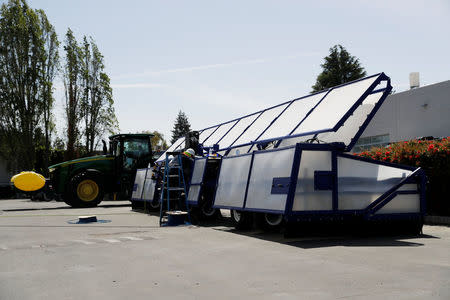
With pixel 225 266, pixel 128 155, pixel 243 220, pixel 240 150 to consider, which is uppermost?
pixel 128 155

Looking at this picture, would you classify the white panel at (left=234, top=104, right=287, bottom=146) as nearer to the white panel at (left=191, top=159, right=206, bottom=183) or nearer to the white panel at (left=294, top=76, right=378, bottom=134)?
the white panel at (left=191, top=159, right=206, bottom=183)

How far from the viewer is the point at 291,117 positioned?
11.5 m

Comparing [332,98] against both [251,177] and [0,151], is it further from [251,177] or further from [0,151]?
[0,151]

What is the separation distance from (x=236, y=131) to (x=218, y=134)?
1.61m

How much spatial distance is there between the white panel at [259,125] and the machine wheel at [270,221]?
3.06m

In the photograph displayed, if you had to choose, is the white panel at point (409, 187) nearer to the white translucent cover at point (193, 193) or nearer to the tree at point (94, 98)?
the white translucent cover at point (193, 193)

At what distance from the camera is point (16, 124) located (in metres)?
36.7

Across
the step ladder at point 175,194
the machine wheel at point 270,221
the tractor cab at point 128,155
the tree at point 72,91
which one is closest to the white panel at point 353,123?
the machine wheel at point 270,221

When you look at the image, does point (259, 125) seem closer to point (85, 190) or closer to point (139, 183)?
point (139, 183)

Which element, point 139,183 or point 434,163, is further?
point 139,183

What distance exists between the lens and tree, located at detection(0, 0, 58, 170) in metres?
35.8

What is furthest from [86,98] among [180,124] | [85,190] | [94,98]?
[180,124]

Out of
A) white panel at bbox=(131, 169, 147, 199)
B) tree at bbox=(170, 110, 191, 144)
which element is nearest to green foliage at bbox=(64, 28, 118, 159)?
white panel at bbox=(131, 169, 147, 199)

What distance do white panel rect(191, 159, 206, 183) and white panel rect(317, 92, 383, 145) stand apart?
154 inches
